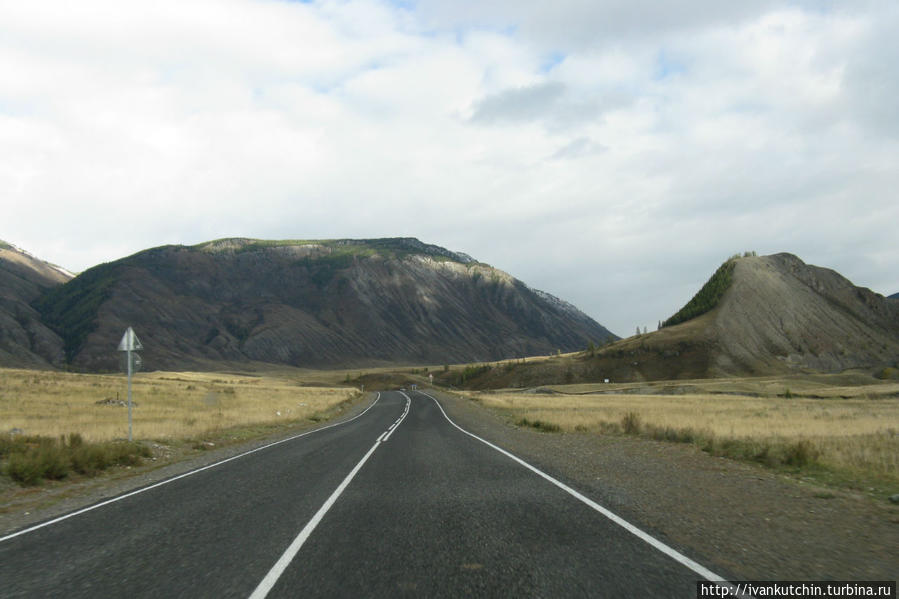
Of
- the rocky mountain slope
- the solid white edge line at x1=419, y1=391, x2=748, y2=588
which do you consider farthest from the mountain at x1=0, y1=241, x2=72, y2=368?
the solid white edge line at x1=419, y1=391, x2=748, y2=588

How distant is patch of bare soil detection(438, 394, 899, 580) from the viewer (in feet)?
19.7

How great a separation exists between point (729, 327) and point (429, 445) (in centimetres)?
12661

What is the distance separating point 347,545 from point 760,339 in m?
138

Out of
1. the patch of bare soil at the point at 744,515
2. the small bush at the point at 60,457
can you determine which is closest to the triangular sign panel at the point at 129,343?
the small bush at the point at 60,457

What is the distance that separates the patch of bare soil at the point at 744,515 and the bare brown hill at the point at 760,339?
359 ft

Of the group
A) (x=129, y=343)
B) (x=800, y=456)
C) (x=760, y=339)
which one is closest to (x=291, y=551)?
(x=800, y=456)

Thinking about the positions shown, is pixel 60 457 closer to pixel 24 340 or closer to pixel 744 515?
pixel 744 515

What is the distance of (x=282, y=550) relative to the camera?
653 centimetres

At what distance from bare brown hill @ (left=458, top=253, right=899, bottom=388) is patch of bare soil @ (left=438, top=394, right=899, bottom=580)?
109 metres

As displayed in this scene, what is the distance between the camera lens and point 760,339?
125 meters

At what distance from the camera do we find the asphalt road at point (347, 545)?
539cm

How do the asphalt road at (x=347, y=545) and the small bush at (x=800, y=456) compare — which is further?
the small bush at (x=800, y=456)

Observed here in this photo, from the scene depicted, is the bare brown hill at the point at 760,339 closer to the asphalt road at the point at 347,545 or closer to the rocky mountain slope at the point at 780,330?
the rocky mountain slope at the point at 780,330

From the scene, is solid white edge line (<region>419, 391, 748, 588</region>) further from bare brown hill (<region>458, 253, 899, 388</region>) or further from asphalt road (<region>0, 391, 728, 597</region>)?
bare brown hill (<region>458, 253, 899, 388</region>)
